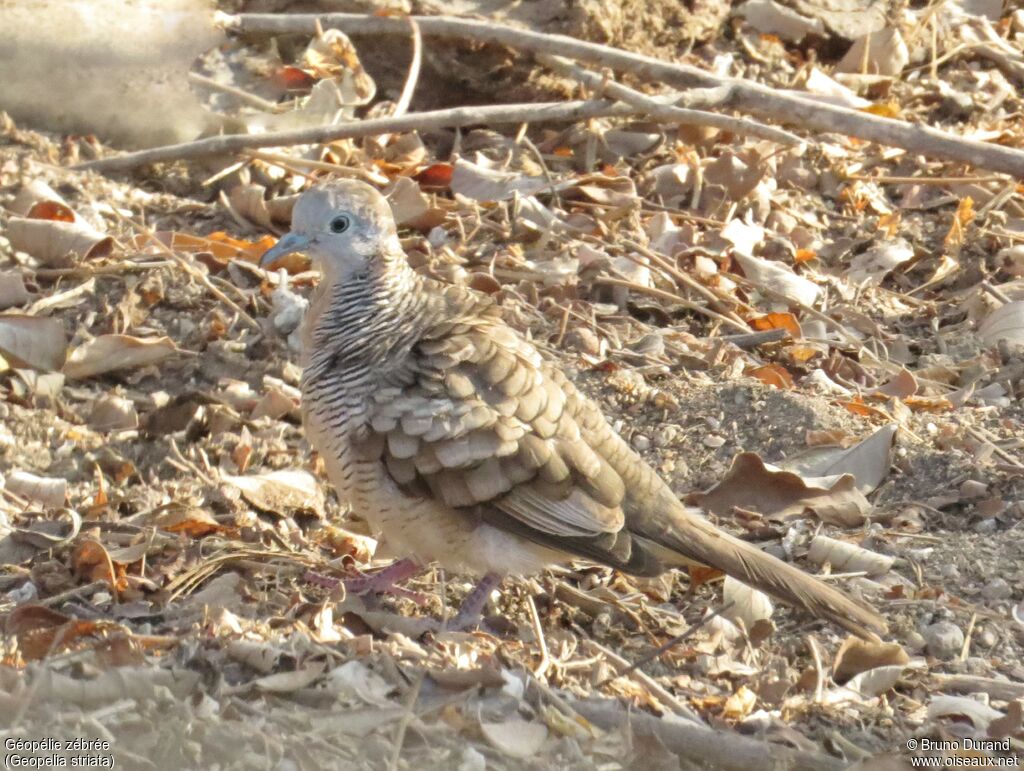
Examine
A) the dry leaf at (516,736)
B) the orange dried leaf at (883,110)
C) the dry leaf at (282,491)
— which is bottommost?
the dry leaf at (282,491)

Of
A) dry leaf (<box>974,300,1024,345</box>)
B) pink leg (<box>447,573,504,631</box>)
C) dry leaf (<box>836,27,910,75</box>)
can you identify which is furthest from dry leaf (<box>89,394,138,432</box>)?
dry leaf (<box>836,27,910,75</box>)

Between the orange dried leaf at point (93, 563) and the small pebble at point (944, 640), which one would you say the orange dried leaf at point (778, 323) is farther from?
the orange dried leaf at point (93, 563)

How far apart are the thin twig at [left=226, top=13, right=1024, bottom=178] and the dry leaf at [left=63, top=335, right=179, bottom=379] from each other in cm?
202

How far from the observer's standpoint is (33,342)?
195 inches

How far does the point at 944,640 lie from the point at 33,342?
3.15m

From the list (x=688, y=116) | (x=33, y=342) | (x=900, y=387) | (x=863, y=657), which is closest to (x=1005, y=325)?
(x=900, y=387)

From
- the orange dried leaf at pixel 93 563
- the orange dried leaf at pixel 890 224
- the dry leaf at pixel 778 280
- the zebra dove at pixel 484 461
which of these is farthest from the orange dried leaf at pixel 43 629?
the orange dried leaf at pixel 890 224

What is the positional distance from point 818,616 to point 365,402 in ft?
4.49

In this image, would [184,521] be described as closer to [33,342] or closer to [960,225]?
[33,342]

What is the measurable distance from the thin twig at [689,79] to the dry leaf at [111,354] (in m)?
2.02

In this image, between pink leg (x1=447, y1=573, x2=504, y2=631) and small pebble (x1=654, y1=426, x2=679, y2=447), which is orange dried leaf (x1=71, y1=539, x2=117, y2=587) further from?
small pebble (x1=654, y1=426, x2=679, y2=447)

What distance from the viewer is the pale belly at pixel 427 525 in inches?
154

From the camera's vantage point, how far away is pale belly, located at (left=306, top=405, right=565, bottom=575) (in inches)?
154

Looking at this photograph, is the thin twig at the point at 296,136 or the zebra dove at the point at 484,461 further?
the thin twig at the point at 296,136
